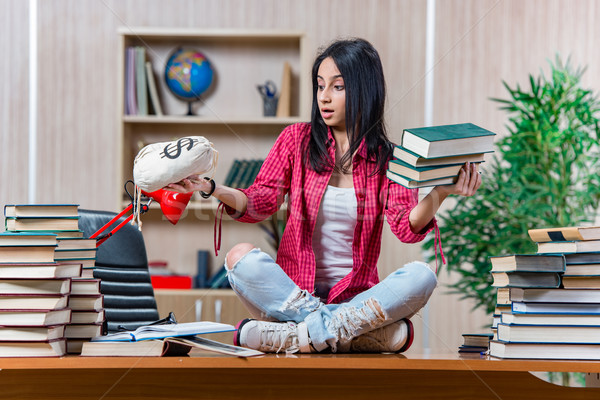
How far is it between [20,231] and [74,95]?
6.89 ft

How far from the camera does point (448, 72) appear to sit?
3184 mm

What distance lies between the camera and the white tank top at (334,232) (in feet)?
4.95

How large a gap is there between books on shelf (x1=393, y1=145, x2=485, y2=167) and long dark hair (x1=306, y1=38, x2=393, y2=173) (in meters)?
0.32

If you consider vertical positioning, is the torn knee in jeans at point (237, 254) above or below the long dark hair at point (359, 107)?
below

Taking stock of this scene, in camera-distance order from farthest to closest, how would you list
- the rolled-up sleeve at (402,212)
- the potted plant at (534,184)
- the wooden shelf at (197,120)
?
the wooden shelf at (197,120)
the potted plant at (534,184)
the rolled-up sleeve at (402,212)

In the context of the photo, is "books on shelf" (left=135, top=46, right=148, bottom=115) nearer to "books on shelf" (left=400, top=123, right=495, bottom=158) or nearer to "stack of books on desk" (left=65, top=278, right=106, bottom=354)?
"stack of books on desk" (left=65, top=278, right=106, bottom=354)

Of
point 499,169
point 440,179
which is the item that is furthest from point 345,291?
point 499,169

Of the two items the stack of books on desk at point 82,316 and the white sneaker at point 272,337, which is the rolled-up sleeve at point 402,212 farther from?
the stack of books on desk at point 82,316

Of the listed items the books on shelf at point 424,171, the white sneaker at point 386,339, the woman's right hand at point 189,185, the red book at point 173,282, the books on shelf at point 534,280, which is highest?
the books on shelf at point 424,171

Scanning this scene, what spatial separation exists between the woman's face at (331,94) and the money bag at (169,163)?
374 millimetres

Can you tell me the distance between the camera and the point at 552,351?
3.90 ft

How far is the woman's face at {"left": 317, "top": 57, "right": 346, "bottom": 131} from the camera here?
1.51 m

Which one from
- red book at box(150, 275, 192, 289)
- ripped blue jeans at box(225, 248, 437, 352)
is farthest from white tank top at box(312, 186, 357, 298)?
red book at box(150, 275, 192, 289)

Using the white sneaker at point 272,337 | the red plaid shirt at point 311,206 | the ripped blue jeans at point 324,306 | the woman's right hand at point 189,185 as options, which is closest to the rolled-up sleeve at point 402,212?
the red plaid shirt at point 311,206
